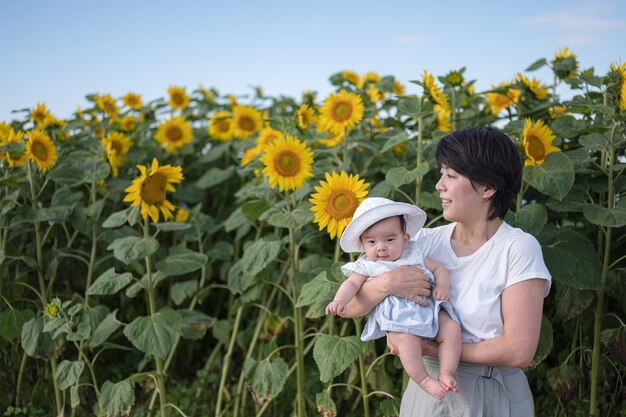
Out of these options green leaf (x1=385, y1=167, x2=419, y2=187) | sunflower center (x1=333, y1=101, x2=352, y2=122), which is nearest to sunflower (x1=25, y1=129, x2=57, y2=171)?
sunflower center (x1=333, y1=101, x2=352, y2=122)

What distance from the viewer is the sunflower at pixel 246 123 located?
474 centimetres

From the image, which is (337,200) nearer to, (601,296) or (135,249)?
(135,249)

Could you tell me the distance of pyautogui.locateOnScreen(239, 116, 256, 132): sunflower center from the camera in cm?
475

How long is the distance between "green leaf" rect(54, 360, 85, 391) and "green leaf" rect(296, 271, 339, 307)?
1.05m

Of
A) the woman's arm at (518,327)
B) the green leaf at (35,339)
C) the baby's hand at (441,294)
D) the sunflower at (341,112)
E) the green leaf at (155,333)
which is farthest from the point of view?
the sunflower at (341,112)

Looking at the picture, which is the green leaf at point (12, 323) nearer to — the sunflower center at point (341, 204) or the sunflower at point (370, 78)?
the sunflower center at point (341, 204)

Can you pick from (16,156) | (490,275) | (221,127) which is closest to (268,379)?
(490,275)

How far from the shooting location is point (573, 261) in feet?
9.45

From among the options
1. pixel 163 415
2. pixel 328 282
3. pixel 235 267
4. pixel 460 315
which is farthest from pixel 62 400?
pixel 460 315

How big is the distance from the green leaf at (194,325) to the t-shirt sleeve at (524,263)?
70.9 inches

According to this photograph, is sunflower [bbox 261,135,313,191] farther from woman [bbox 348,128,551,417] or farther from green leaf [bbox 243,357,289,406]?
woman [bbox 348,128,551,417]

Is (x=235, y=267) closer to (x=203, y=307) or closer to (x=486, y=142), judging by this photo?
(x=203, y=307)

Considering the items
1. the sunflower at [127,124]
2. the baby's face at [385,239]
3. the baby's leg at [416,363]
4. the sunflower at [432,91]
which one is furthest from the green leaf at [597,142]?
the sunflower at [127,124]

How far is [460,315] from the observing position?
2129mm
